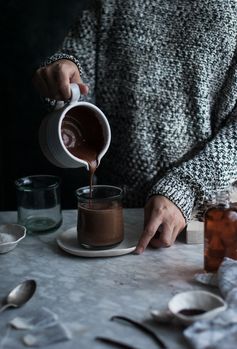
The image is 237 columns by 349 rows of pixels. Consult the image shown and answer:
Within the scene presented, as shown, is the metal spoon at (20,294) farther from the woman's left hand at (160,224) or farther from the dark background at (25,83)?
the dark background at (25,83)

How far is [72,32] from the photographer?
149 centimetres

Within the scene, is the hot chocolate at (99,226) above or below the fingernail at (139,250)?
above

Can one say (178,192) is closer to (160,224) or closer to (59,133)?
(160,224)

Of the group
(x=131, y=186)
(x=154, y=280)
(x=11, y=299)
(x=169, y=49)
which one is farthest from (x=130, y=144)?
(x=11, y=299)

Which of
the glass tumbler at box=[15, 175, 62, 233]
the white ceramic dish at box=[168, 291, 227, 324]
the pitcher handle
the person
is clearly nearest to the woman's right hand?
the pitcher handle

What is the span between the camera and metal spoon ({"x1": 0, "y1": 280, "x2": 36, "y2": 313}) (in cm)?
92

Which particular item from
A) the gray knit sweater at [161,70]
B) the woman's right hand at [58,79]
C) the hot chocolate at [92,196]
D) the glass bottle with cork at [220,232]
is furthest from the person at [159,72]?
the glass bottle with cork at [220,232]

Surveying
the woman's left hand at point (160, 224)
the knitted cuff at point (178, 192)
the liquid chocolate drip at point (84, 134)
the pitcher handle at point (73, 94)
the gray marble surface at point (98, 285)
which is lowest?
the gray marble surface at point (98, 285)

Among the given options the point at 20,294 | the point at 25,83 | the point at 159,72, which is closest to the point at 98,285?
the point at 20,294

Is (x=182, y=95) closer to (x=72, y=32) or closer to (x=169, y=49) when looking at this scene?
(x=169, y=49)

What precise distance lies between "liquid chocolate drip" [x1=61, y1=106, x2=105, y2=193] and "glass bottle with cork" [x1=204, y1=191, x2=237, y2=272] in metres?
0.30

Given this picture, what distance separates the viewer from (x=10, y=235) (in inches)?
48.4

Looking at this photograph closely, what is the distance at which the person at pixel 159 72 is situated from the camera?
1.44 meters

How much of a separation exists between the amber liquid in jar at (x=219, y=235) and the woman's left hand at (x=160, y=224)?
0.45 feet
